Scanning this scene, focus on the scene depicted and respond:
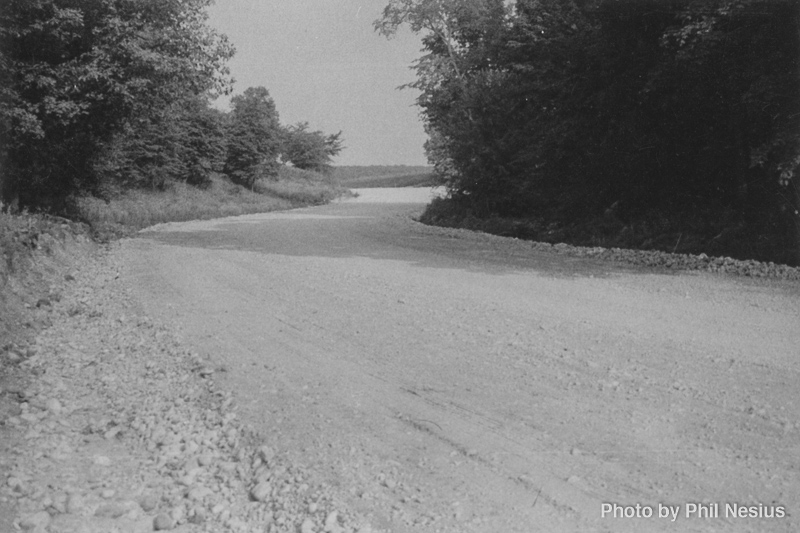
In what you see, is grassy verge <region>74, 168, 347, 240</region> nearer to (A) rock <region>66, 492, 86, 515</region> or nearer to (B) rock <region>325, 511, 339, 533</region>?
(A) rock <region>66, 492, 86, 515</region>

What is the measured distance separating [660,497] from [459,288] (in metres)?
4.93

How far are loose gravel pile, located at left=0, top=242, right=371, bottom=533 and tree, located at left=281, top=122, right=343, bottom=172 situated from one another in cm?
5370

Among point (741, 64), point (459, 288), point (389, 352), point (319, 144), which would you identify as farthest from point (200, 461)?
point (319, 144)

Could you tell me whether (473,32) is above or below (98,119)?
above

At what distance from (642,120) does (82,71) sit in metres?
10.8

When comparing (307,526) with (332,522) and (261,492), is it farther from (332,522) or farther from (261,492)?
(261,492)

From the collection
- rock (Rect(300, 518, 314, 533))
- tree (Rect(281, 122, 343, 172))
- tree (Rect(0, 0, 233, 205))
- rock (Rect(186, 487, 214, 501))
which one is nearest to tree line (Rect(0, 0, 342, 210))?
tree (Rect(0, 0, 233, 205))

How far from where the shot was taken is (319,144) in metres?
59.8

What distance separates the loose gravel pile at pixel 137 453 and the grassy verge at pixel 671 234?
1001 cm

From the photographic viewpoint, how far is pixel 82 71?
12070mm

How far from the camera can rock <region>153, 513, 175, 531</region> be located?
3105 mm

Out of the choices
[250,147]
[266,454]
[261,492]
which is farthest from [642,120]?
[250,147]

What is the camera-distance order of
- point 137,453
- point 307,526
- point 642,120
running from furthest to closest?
point 642,120 < point 137,453 < point 307,526

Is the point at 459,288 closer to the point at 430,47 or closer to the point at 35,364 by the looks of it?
the point at 35,364
